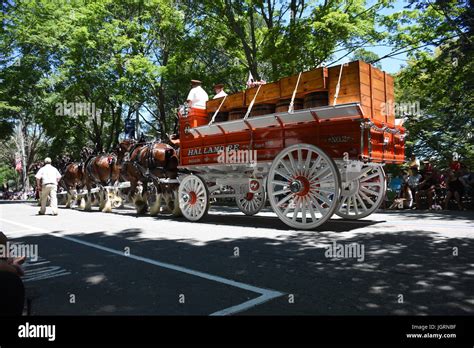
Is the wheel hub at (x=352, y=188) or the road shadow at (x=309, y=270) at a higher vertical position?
the wheel hub at (x=352, y=188)

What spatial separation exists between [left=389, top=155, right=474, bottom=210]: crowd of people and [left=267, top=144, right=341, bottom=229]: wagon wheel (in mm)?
6748

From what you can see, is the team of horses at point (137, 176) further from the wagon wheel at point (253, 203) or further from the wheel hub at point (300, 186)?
the wheel hub at point (300, 186)

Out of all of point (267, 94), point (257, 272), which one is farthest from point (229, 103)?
point (257, 272)

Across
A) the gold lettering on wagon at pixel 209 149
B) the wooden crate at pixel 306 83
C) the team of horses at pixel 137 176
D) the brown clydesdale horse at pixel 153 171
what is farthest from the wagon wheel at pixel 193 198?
the wooden crate at pixel 306 83

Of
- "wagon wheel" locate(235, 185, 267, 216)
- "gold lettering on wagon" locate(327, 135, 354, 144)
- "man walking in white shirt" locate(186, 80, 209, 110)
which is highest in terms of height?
"man walking in white shirt" locate(186, 80, 209, 110)

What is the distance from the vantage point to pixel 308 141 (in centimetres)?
796

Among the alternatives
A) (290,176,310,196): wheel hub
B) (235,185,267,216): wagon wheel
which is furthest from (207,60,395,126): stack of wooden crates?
(235,185,267,216): wagon wheel

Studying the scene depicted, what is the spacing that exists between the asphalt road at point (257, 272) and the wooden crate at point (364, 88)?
2383mm

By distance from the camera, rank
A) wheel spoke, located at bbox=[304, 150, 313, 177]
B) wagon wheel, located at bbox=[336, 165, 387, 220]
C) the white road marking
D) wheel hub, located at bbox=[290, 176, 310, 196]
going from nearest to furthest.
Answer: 1. the white road marking
2. wheel spoke, located at bbox=[304, 150, 313, 177]
3. wheel hub, located at bbox=[290, 176, 310, 196]
4. wagon wheel, located at bbox=[336, 165, 387, 220]

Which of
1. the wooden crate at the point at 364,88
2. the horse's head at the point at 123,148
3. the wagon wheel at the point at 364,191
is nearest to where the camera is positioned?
the wooden crate at the point at 364,88

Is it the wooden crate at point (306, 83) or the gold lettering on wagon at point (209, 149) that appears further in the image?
the gold lettering on wagon at point (209, 149)

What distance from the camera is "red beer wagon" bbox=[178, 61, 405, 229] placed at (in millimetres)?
7516

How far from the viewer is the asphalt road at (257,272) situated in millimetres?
3549

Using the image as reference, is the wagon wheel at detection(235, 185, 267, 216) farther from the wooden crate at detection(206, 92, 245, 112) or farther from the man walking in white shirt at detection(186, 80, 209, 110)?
the man walking in white shirt at detection(186, 80, 209, 110)
